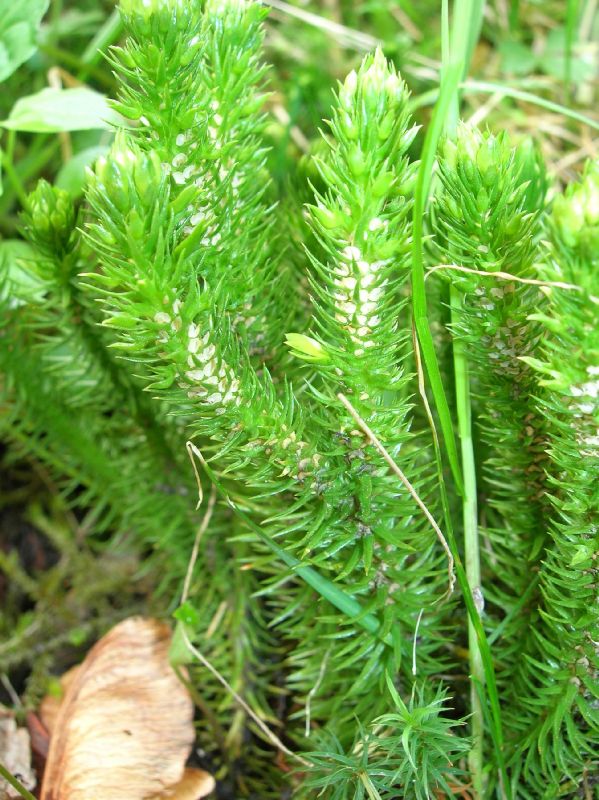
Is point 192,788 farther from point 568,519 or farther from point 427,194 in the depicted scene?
point 427,194

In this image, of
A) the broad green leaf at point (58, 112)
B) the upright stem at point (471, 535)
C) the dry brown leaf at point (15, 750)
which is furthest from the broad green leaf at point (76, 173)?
the dry brown leaf at point (15, 750)

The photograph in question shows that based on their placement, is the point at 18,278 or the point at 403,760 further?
the point at 18,278

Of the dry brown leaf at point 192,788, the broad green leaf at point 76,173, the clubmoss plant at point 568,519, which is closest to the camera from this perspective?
the clubmoss plant at point 568,519

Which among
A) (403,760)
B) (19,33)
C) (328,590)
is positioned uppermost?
(19,33)

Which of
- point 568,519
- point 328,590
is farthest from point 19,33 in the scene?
point 568,519

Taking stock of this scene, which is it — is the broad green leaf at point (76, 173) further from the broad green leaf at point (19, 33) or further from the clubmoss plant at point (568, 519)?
the clubmoss plant at point (568, 519)
